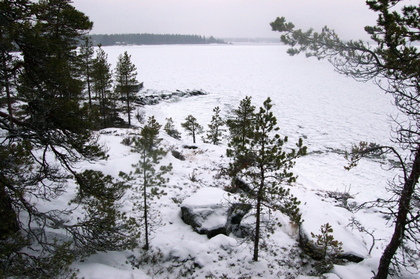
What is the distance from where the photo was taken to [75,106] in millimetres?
6836

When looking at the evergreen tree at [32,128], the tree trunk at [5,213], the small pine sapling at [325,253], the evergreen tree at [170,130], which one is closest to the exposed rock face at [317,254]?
the small pine sapling at [325,253]

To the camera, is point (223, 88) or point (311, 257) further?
point (223, 88)

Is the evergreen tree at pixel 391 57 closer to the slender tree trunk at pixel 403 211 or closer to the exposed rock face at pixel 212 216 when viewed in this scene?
the slender tree trunk at pixel 403 211

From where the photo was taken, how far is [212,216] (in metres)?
11.1

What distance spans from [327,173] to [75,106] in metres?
20.1

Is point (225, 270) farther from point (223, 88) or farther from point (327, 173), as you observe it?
point (223, 88)

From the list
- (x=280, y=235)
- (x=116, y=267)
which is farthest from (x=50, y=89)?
(x=280, y=235)

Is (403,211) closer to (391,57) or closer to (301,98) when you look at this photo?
(391,57)

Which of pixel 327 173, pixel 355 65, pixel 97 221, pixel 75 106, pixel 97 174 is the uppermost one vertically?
pixel 355 65

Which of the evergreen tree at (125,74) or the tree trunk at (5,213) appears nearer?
the tree trunk at (5,213)

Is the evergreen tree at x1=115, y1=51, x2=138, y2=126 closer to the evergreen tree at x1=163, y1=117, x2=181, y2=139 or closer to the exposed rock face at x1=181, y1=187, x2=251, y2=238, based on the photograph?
the evergreen tree at x1=163, y1=117, x2=181, y2=139

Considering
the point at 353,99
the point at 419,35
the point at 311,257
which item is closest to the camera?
the point at 419,35

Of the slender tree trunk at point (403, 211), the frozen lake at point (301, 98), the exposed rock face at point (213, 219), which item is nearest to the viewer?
the slender tree trunk at point (403, 211)

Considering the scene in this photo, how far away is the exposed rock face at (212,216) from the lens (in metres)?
10.7
